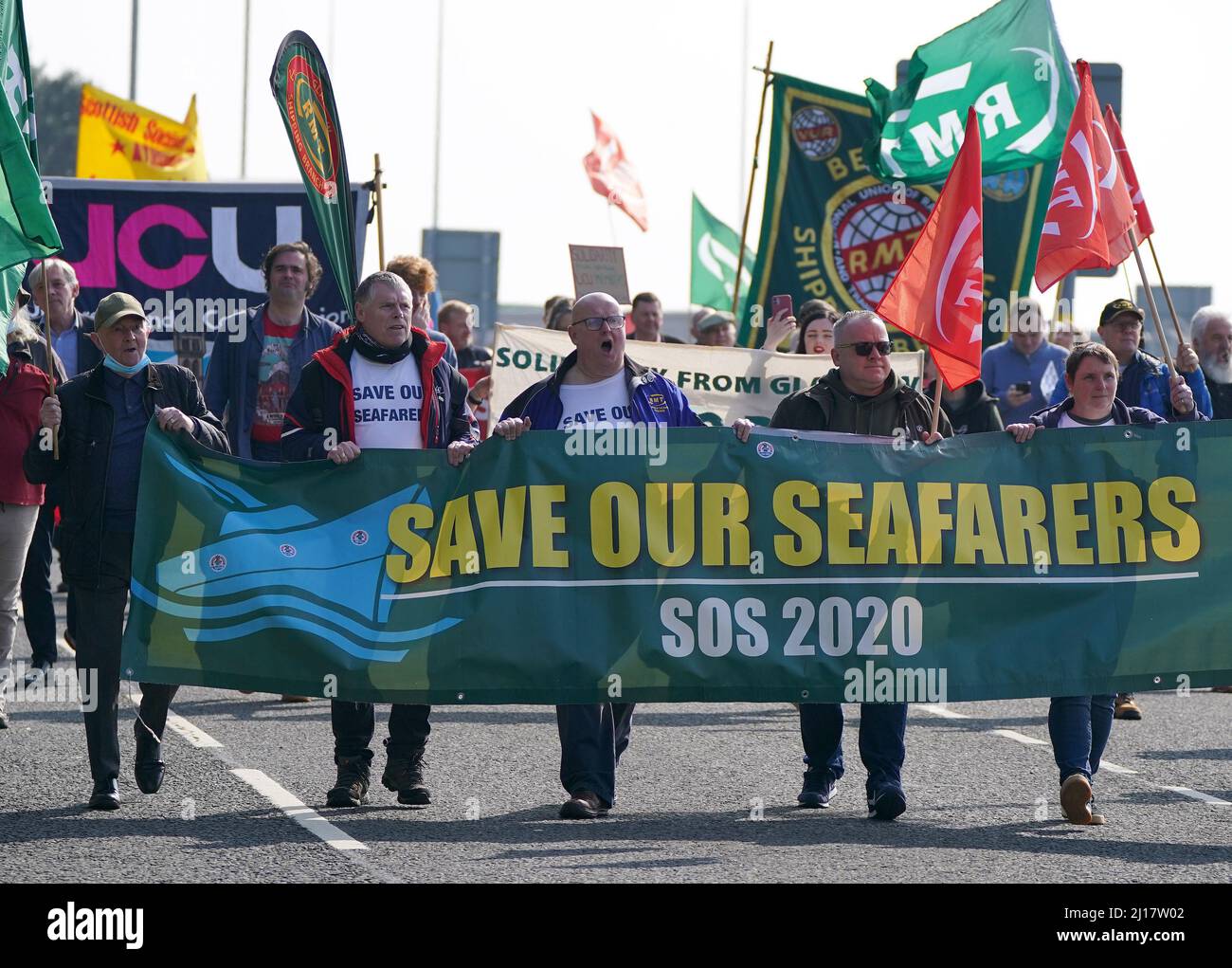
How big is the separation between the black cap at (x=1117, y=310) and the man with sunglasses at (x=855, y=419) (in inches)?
106

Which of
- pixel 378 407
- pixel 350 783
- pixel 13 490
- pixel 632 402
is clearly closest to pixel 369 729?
pixel 350 783

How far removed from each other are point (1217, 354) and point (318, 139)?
506cm

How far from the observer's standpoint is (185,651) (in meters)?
7.96

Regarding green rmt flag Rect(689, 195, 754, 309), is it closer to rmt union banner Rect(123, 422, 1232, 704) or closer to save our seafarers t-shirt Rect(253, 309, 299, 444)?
save our seafarers t-shirt Rect(253, 309, 299, 444)

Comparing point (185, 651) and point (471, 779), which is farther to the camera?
point (471, 779)

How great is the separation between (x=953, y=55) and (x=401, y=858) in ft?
25.2

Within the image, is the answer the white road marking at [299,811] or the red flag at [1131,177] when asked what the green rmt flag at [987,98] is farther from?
the white road marking at [299,811]

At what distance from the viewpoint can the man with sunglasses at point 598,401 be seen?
8078 millimetres

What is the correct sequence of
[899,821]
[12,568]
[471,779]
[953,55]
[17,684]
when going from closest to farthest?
[899,821] < [471,779] < [12,568] < [17,684] < [953,55]

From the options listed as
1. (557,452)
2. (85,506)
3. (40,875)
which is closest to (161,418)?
(85,506)

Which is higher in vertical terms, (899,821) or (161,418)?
(161,418)

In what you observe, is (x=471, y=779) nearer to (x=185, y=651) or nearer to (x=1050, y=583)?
(x=185, y=651)

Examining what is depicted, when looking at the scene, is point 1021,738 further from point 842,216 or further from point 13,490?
point 842,216

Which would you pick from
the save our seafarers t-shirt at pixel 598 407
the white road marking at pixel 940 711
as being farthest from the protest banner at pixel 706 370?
the save our seafarers t-shirt at pixel 598 407
